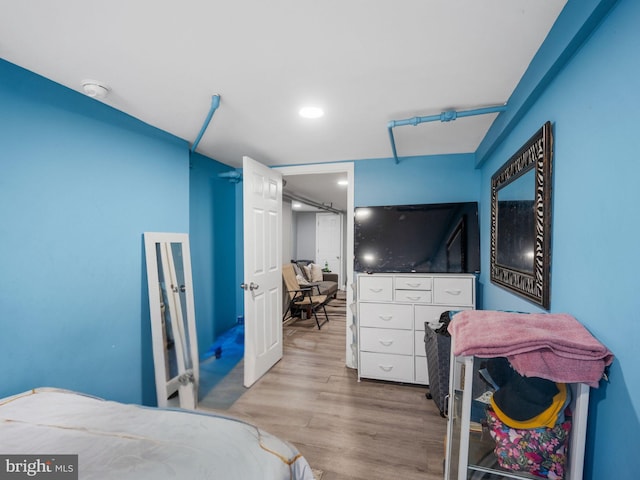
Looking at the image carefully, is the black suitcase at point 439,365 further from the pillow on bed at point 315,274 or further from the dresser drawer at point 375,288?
the pillow on bed at point 315,274

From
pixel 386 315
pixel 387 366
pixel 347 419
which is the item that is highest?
pixel 386 315

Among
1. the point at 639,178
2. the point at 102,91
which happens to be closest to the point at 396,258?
the point at 639,178

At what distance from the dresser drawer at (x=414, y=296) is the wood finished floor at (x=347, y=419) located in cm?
80

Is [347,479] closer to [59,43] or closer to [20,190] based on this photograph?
[20,190]

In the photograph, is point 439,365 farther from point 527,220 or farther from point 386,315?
point 527,220

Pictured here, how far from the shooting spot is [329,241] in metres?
8.55

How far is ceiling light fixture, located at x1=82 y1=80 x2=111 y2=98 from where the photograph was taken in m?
1.66

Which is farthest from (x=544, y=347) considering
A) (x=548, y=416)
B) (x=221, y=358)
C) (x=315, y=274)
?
(x=315, y=274)

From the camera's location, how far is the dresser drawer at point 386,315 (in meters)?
2.78

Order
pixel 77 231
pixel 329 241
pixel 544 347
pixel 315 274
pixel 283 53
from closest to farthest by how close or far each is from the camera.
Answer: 1. pixel 544 347
2. pixel 283 53
3. pixel 77 231
4. pixel 315 274
5. pixel 329 241

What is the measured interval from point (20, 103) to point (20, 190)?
440 millimetres

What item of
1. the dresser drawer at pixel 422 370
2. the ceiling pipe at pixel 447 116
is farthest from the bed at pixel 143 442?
the ceiling pipe at pixel 447 116

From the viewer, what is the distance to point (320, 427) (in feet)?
7.17

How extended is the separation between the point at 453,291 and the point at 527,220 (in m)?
1.30
